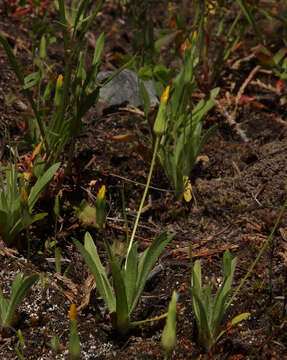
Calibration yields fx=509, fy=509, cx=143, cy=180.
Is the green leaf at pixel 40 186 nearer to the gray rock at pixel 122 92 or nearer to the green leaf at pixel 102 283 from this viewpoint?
the green leaf at pixel 102 283

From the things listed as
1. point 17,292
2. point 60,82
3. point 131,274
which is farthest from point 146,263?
point 60,82

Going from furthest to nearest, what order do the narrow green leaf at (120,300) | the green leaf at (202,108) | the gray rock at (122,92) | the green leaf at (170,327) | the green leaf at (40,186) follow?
the gray rock at (122,92) < the green leaf at (202,108) < the green leaf at (40,186) < the narrow green leaf at (120,300) < the green leaf at (170,327)

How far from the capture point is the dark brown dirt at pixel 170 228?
63.1 inches

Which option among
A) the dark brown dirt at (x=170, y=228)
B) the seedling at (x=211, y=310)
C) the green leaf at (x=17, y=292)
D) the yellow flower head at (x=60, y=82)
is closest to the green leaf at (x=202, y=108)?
the dark brown dirt at (x=170, y=228)


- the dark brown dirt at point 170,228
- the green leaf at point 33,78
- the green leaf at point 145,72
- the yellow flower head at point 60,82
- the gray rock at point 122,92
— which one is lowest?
the dark brown dirt at point 170,228

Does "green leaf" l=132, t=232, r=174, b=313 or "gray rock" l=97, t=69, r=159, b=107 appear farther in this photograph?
"gray rock" l=97, t=69, r=159, b=107

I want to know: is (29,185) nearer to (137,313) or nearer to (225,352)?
(137,313)

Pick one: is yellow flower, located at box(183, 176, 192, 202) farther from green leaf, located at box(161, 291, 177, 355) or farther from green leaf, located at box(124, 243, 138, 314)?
green leaf, located at box(161, 291, 177, 355)

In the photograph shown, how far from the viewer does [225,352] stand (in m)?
1.57

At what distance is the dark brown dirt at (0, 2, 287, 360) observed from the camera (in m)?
1.60

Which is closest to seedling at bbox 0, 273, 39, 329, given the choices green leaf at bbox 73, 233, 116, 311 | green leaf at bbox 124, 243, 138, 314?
green leaf at bbox 73, 233, 116, 311

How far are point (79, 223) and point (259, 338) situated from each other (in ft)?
2.73

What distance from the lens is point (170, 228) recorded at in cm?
209

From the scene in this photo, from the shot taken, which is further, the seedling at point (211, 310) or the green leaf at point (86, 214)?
the green leaf at point (86, 214)
